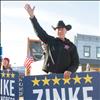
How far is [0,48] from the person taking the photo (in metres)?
13.8

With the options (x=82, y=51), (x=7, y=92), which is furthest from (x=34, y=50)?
(x=82, y=51)

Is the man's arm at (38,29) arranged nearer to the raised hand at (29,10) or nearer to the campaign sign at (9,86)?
the raised hand at (29,10)

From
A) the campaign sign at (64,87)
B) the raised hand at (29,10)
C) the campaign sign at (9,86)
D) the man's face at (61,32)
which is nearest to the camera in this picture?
the campaign sign at (64,87)

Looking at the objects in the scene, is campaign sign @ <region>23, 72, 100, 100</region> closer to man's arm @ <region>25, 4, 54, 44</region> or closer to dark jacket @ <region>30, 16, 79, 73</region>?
dark jacket @ <region>30, 16, 79, 73</region>

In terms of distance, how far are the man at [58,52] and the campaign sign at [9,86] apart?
136 cm

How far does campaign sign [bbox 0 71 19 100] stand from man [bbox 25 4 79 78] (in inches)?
53.7

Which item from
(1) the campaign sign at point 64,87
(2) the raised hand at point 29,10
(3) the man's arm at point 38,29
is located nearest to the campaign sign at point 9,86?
(1) the campaign sign at point 64,87

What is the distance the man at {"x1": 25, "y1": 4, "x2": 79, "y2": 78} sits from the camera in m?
6.37

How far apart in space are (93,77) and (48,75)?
0.62 meters

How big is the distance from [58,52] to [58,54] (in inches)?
1.2

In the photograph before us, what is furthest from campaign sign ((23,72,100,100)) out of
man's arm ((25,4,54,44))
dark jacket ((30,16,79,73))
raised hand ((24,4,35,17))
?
raised hand ((24,4,35,17))

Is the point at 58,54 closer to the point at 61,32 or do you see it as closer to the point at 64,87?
the point at 61,32

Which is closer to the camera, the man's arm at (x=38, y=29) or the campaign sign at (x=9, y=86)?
the man's arm at (x=38, y=29)

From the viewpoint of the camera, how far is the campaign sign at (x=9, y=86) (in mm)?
7668
